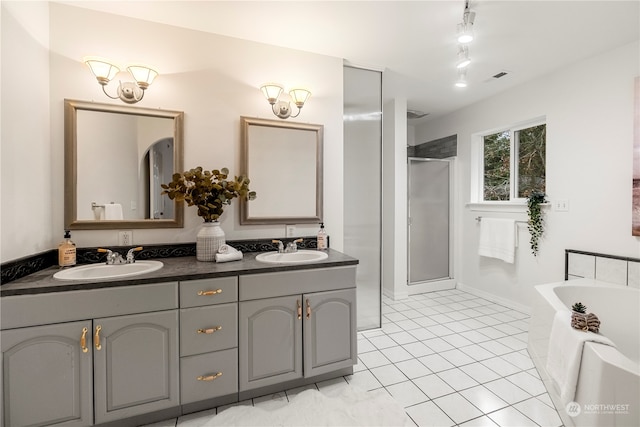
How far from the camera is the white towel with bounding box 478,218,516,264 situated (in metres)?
3.21

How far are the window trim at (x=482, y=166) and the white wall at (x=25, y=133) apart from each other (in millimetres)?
4133

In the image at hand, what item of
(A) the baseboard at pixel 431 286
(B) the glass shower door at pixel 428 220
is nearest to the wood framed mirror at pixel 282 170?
(B) the glass shower door at pixel 428 220

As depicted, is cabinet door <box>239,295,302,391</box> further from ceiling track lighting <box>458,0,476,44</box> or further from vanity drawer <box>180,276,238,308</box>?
ceiling track lighting <box>458,0,476,44</box>

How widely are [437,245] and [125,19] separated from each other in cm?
406

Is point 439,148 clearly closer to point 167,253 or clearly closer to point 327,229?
point 327,229

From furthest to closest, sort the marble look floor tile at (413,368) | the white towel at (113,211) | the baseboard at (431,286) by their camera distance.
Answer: the baseboard at (431,286), the marble look floor tile at (413,368), the white towel at (113,211)

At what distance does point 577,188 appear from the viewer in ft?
8.64

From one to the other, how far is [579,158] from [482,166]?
1.19m

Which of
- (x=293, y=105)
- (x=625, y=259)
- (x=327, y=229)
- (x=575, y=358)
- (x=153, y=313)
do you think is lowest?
(x=575, y=358)

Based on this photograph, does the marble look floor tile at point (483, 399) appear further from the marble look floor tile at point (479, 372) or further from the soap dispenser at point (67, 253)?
the soap dispenser at point (67, 253)

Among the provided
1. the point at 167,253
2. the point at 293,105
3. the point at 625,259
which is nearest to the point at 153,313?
the point at 167,253

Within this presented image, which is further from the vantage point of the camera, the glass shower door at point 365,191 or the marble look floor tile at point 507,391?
the glass shower door at point 365,191

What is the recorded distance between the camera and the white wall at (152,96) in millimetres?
1562

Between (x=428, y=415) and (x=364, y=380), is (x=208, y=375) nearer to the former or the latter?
(x=364, y=380)
